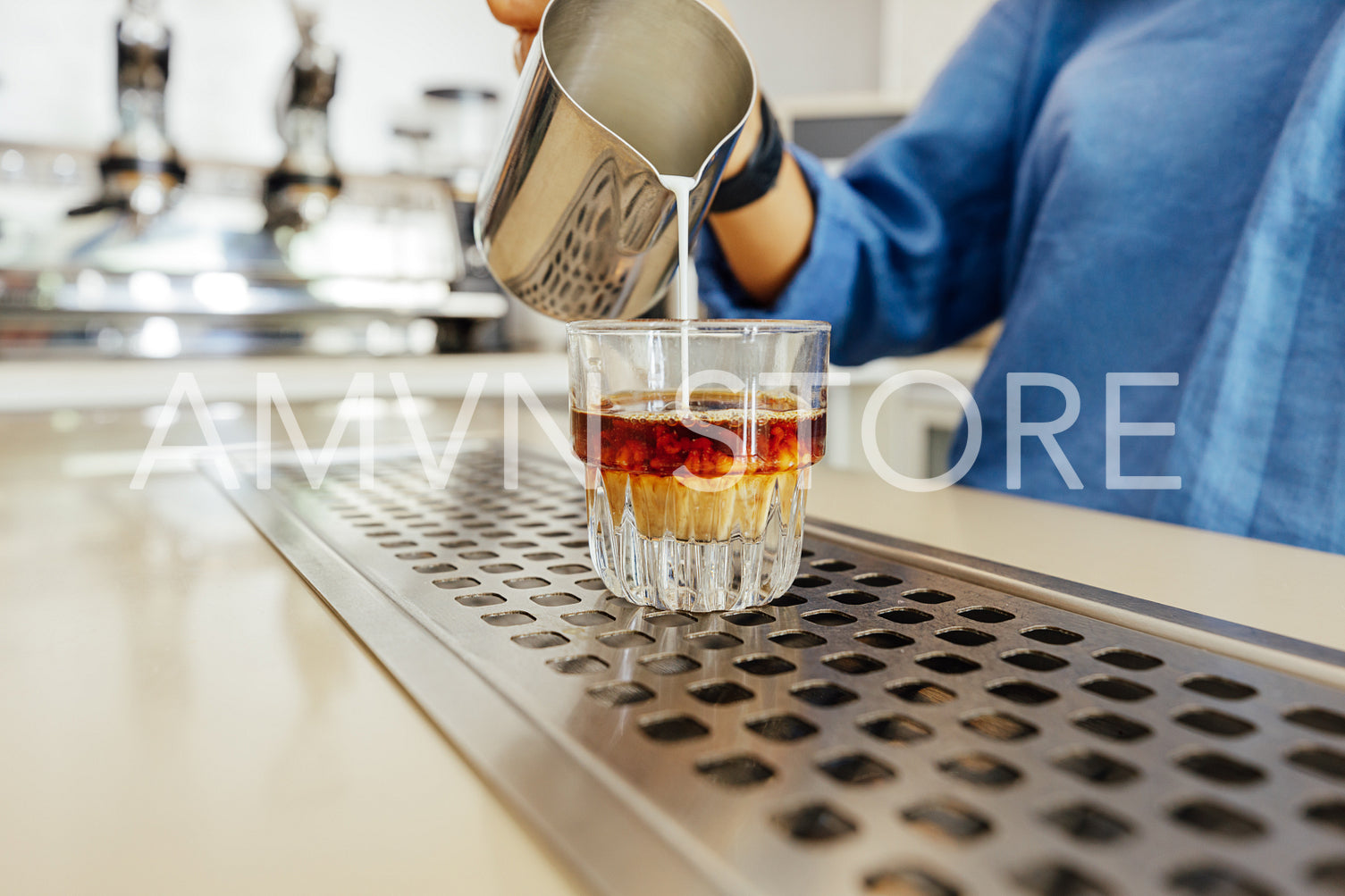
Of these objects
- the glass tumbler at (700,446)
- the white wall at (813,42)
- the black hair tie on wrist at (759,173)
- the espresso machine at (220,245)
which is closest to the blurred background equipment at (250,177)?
the espresso machine at (220,245)

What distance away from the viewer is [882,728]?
23 centimetres

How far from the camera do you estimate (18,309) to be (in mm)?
1531

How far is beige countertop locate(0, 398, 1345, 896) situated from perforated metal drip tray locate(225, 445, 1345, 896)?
15 mm

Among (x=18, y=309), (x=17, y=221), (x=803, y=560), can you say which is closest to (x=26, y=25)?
(x=17, y=221)

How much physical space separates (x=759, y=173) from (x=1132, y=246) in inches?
11.7

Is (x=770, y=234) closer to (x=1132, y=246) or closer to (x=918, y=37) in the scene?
(x=1132, y=246)

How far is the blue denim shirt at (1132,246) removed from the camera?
0.56 metres

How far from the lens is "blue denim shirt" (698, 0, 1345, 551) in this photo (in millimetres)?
563

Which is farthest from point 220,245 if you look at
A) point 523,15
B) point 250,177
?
point 523,15

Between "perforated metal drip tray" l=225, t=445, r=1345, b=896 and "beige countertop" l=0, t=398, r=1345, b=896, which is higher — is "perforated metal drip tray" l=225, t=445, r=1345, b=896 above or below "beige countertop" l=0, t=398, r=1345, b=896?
above

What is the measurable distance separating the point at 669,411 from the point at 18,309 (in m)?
1.61

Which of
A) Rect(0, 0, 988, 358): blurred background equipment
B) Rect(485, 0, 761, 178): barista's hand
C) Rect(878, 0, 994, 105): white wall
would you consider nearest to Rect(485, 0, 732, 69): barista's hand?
Rect(485, 0, 761, 178): barista's hand

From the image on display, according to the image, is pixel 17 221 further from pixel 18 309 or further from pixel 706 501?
pixel 706 501

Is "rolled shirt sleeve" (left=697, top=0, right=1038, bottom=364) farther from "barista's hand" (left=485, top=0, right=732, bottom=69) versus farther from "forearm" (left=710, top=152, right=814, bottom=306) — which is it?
"barista's hand" (left=485, top=0, right=732, bottom=69)
